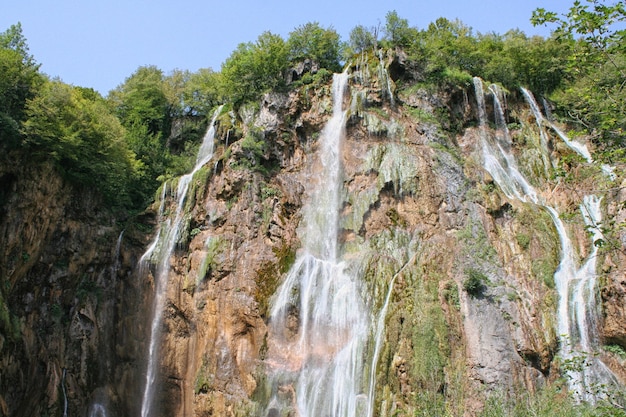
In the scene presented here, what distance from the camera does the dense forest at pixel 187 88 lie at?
21.3 meters

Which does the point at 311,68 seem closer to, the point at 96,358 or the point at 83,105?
the point at 83,105

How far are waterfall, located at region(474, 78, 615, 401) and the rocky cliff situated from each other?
332mm

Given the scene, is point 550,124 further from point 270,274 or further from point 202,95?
point 202,95

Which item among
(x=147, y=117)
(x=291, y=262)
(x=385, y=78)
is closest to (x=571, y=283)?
(x=291, y=262)

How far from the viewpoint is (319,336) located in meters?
18.8

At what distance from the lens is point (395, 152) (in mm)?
23359

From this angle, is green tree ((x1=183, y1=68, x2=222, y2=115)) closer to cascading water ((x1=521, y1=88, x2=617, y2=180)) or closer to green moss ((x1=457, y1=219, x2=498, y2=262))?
cascading water ((x1=521, y1=88, x2=617, y2=180))

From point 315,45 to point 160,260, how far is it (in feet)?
49.2

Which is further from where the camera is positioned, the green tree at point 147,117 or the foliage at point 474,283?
the green tree at point 147,117

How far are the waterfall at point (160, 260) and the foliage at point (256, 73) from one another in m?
3.53

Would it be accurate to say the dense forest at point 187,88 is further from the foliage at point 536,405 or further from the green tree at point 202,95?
the foliage at point 536,405

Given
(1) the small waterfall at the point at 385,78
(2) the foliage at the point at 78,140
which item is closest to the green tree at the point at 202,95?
(2) the foliage at the point at 78,140

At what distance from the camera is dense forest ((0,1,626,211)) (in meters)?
21.3

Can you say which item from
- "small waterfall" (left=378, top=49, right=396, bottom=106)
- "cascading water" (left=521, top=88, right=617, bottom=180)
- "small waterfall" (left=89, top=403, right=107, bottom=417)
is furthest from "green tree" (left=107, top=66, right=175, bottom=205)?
"cascading water" (left=521, top=88, right=617, bottom=180)
